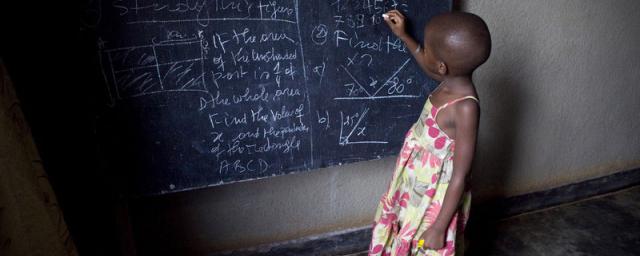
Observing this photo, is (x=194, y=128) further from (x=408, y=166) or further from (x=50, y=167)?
(x=408, y=166)

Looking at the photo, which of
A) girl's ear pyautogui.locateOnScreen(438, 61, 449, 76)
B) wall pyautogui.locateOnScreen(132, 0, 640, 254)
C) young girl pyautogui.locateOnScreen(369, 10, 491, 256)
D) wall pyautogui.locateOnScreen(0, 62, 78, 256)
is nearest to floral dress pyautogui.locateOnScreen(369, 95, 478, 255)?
young girl pyautogui.locateOnScreen(369, 10, 491, 256)

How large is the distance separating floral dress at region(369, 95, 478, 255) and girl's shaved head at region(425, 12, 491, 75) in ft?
0.48

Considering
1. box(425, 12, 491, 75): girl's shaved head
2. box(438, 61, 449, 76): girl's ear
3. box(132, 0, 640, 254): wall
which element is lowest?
box(132, 0, 640, 254): wall

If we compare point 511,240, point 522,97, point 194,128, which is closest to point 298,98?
point 194,128

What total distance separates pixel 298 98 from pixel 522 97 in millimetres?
1424

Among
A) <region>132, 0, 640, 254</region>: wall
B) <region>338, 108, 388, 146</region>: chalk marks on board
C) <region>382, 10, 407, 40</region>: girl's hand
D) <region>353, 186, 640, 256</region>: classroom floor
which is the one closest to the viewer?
<region>382, 10, 407, 40</region>: girl's hand

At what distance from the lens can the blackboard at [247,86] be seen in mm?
1590

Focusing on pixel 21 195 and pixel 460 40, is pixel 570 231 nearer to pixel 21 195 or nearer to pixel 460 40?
pixel 460 40

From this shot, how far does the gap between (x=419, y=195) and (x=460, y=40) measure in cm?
64

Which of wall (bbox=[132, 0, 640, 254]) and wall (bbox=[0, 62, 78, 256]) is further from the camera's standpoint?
wall (bbox=[132, 0, 640, 254])

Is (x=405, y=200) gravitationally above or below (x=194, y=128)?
below

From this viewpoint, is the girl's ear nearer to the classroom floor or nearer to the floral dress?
the floral dress

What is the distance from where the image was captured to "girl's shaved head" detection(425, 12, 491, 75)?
1.41 m

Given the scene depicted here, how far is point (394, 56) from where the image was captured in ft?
6.26
